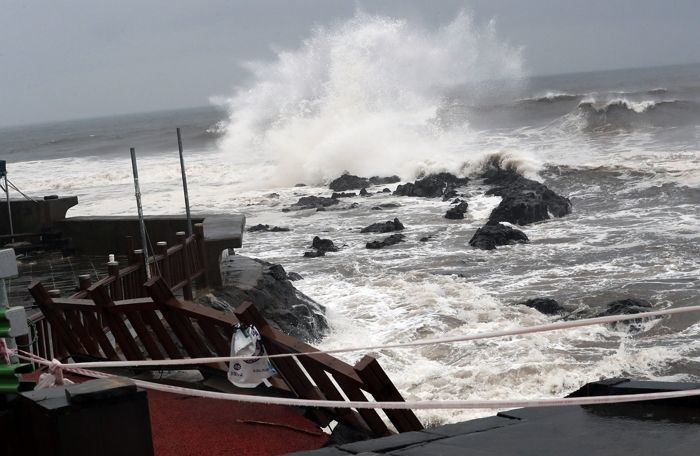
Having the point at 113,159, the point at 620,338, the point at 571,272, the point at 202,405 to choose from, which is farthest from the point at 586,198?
the point at 113,159

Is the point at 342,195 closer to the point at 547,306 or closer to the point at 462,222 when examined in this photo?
the point at 462,222

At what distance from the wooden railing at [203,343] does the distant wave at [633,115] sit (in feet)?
176

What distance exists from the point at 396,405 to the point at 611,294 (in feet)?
42.9

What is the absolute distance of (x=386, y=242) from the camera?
22922 millimetres

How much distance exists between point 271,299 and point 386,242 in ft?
31.9

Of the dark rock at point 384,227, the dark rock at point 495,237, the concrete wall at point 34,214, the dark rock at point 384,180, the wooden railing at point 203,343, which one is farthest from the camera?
the dark rock at point 384,180

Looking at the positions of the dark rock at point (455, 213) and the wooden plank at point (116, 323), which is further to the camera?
the dark rock at point (455, 213)

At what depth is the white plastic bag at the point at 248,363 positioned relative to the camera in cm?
584

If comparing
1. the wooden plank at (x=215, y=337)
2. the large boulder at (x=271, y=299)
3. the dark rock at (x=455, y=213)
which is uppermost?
the wooden plank at (x=215, y=337)

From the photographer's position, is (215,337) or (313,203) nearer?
(215,337)

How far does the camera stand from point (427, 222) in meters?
27.0

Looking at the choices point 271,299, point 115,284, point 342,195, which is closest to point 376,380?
point 115,284

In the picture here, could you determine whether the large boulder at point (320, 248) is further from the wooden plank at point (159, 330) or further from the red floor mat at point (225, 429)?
the red floor mat at point (225, 429)

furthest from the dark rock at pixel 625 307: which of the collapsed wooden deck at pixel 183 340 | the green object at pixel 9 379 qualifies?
the green object at pixel 9 379
